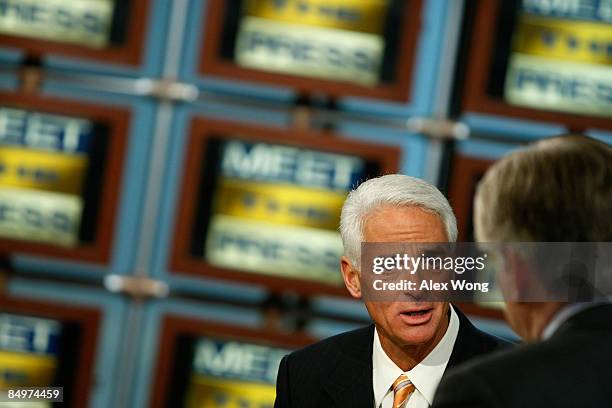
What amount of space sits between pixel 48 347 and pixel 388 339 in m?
1.87

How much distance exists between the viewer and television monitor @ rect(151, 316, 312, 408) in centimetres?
322

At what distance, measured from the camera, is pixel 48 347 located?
3270mm

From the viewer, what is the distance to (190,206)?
327 centimetres

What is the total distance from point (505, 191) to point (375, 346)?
742mm

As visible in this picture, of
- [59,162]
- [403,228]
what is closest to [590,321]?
[403,228]

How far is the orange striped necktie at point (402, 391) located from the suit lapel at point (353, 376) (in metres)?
0.05

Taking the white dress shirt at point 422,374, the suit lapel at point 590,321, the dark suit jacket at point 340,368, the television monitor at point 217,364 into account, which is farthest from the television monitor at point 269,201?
the suit lapel at point 590,321

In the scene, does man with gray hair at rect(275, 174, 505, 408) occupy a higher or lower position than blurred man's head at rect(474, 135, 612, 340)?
lower

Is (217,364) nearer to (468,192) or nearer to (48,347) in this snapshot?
(48,347)

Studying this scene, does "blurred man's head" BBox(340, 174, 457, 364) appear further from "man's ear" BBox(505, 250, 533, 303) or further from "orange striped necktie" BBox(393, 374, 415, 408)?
"man's ear" BBox(505, 250, 533, 303)

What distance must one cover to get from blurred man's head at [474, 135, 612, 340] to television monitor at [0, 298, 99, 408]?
2.40m

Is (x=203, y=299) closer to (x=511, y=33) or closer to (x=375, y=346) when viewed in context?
(x=511, y=33)

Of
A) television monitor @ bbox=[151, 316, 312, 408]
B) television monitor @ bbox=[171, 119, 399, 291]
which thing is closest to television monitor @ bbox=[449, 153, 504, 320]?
television monitor @ bbox=[171, 119, 399, 291]

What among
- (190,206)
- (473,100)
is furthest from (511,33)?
(190,206)
